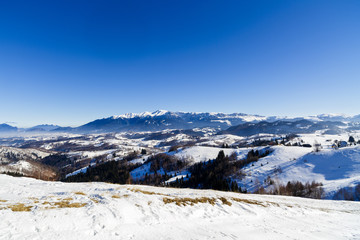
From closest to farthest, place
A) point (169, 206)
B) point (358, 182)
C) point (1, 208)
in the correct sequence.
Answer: point (1, 208), point (169, 206), point (358, 182)

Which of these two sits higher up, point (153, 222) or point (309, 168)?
point (153, 222)

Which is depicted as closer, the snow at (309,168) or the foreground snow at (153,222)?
the foreground snow at (153,222)

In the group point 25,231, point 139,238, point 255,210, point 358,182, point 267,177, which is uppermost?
point 25,231

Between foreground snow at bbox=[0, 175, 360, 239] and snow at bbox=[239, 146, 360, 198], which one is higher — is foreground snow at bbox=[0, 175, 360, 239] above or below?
above

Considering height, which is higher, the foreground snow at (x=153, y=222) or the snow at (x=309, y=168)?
the foreground snow at (x=153, y=222)

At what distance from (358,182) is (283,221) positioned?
306 ft

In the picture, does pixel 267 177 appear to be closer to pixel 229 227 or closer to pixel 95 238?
pixel 229 227

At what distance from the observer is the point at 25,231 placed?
11.6 m

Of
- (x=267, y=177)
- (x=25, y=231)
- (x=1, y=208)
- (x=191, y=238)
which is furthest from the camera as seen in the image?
(x=267, y=177)

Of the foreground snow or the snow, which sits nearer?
the foreground snow

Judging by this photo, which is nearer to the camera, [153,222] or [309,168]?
[153,222]

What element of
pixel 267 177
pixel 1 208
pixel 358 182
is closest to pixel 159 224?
pixel 1 208

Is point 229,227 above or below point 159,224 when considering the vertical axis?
below

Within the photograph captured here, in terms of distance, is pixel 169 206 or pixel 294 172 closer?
pixel 169 206
